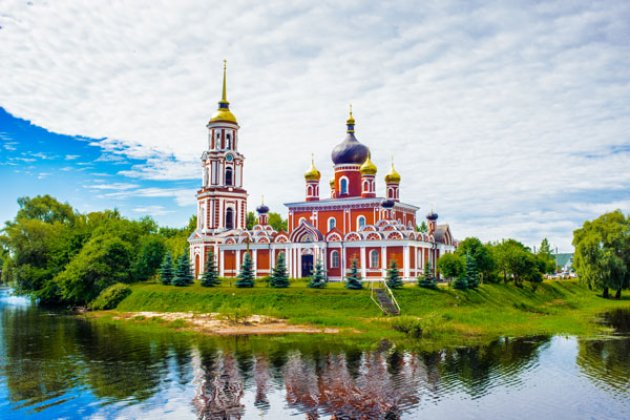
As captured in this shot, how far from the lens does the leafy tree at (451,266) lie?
43312 millimetres

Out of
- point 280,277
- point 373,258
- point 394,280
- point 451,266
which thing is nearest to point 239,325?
point 280,277

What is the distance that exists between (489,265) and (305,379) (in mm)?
31563

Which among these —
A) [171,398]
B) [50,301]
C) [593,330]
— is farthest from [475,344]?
[50,301]

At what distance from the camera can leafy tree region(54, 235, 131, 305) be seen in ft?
156

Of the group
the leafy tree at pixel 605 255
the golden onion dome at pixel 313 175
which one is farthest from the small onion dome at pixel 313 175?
the leafy tree at pixel 605 255

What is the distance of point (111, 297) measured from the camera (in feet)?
149

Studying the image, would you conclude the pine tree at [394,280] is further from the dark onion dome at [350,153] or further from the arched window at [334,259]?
the dark onion dome at [350,153]

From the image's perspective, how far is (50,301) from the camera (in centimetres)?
5762

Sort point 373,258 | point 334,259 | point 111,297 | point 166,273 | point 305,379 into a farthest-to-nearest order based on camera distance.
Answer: point 334,259
point 166,273
point 373,258
point 111,297
point 305,379

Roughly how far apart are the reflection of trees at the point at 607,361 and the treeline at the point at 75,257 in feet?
100

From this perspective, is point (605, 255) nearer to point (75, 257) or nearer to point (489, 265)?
point (489, 265)

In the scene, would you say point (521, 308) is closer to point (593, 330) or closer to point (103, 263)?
point (593, 330)

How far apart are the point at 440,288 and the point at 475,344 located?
1233cm

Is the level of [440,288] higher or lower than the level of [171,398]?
higher
